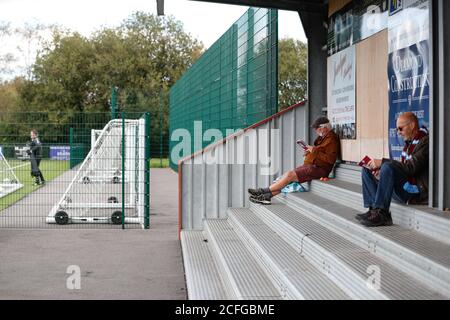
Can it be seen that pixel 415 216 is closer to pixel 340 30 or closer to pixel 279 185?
pixel 279 185

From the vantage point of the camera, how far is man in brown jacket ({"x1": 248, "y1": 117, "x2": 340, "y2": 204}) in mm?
8812

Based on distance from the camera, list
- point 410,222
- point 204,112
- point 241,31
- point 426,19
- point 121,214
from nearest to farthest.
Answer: point 410,222 < point 426,19 < point 121,214 < point 241,31 < point 204,112

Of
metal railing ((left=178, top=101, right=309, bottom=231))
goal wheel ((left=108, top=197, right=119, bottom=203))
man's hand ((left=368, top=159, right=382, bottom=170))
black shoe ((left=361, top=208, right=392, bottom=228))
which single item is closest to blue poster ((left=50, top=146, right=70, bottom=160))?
goal wheel ((left=108, top=197, right=119, bottom=203))

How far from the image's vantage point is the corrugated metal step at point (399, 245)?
4398 mm

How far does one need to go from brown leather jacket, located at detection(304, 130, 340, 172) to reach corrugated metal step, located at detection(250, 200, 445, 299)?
1.61 meters

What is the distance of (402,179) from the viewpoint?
19.5ft

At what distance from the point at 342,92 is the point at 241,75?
307 centimetres

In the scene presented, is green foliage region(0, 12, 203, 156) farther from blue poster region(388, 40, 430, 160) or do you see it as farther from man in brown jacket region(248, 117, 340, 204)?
blue poster region(388, 40, 430, 160)

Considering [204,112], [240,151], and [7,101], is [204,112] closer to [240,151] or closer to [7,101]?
[240,151]

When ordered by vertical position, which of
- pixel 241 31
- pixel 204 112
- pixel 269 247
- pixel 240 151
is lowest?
pixel 269 247

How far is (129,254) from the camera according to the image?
8500 mm

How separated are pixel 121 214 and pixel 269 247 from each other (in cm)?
514

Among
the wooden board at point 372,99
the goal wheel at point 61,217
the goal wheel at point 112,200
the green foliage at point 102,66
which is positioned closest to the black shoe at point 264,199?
the wooden board at point 372,99
